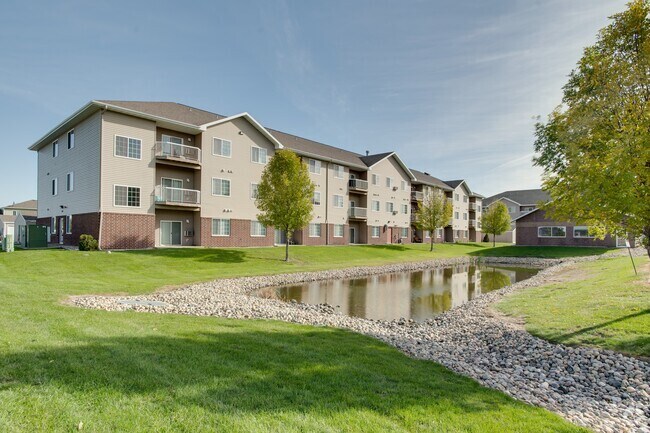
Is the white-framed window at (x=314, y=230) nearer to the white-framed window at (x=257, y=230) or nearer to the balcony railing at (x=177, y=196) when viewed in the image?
the white-framed window at (x=257, y=230)

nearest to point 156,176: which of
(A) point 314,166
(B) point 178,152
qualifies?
(B) point 178,152

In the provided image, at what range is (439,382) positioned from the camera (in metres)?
5.62

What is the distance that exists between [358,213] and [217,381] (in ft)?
129

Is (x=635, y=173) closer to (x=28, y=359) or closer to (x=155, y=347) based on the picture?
(x=155, y=347)

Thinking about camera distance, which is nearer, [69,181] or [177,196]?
[177,196]

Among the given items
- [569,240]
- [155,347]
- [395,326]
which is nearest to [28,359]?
[155,347]

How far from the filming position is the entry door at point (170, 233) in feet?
91.2

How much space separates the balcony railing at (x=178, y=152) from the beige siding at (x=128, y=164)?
0.57 metres

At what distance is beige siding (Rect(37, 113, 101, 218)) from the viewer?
80.6ft

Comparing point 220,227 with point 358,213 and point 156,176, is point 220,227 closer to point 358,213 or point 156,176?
point 156,176

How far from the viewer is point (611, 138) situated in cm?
902

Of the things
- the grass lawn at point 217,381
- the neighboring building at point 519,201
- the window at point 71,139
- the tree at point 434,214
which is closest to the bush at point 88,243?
the window at point 71,139

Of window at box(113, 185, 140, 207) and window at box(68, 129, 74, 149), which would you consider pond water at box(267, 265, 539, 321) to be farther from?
window at box(68, 129, 74, 149)

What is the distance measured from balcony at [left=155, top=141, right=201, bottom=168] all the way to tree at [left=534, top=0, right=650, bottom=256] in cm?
2361
